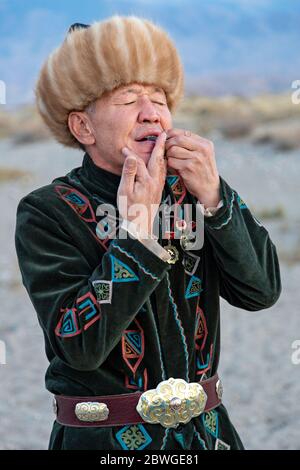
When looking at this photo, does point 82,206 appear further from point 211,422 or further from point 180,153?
point 211,422

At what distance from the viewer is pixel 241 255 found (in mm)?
2152

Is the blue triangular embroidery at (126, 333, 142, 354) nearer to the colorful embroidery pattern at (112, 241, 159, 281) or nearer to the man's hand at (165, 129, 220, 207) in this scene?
the colorful embroidery pattern at (112, 241, 159, 281)

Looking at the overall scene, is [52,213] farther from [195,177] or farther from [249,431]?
[249,431]

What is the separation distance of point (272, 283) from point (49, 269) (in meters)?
0.60

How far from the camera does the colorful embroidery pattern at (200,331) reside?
2.27 m

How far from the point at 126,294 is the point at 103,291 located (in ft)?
0.18

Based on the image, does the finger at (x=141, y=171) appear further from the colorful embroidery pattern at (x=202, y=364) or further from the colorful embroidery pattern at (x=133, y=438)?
the colorful embroidery pattern at (x=133, y=438)

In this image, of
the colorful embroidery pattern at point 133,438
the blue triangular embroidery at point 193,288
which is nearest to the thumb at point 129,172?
the blue triangular embroidery at point 193,288

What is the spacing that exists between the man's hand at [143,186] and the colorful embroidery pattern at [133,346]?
277mm

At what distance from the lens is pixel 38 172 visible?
18.7 m

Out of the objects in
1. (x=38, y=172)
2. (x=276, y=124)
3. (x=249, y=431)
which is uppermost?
(x=276, y=124)

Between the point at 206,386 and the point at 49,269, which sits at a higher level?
the point at 49,269

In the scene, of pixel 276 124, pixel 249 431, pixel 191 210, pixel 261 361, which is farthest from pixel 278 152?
pixel 191 210

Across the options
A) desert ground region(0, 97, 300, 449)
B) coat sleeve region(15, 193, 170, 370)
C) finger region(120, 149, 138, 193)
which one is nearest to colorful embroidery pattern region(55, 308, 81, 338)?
coat sleeve region(15, 193, 170, 370)
